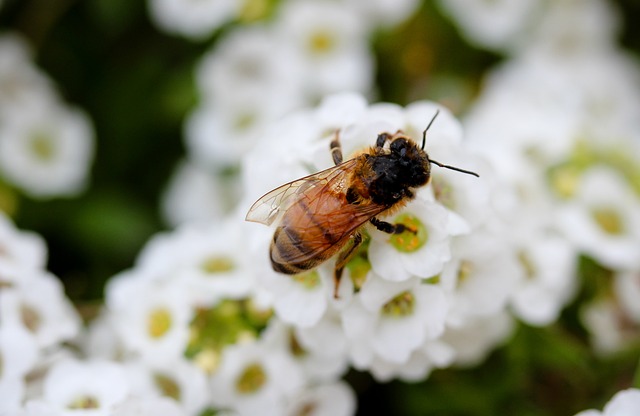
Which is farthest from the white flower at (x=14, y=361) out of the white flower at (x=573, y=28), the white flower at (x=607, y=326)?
the white flower at (x=573, y=28)

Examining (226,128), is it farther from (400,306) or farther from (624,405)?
(624,405)

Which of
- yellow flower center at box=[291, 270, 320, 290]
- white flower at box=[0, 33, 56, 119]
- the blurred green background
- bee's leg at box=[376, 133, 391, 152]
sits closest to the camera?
bee's leg at box=[376, 133, 391, 152]

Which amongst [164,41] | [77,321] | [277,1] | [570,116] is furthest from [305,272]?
[164,41]

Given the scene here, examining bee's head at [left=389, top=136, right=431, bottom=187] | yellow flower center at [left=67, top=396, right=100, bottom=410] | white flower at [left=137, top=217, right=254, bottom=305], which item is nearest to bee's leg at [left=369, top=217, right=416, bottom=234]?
bee's head at [left=389, top=136, right=431, bottom=187]

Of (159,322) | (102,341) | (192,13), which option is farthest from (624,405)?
(192,13)

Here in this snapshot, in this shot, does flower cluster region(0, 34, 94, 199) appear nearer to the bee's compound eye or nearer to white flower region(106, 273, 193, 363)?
white flower region(106, 273, 193, 363)

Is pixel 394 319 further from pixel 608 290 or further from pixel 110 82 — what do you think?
pixel 110 82
